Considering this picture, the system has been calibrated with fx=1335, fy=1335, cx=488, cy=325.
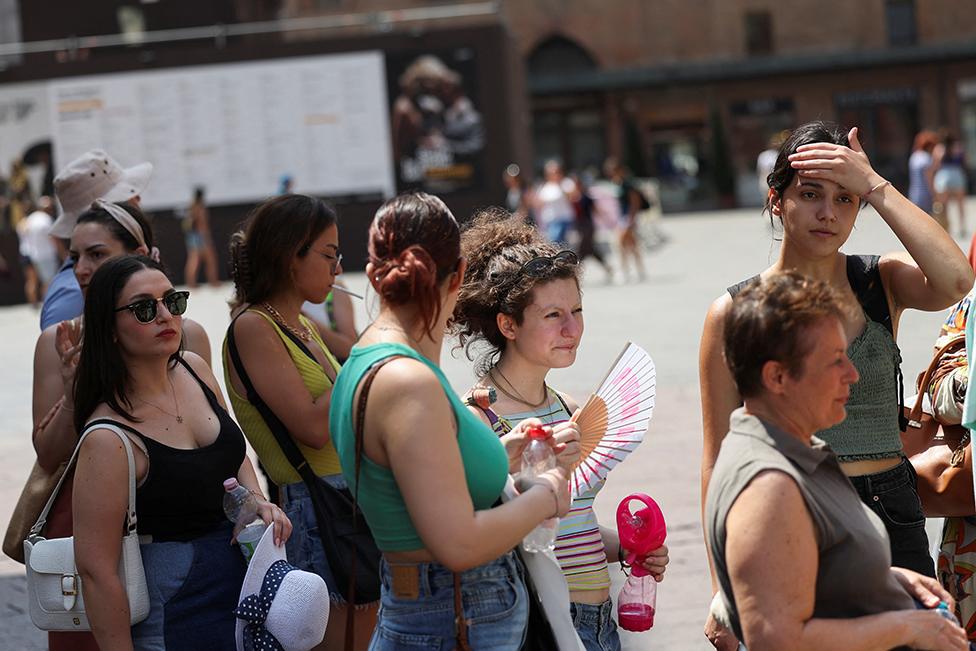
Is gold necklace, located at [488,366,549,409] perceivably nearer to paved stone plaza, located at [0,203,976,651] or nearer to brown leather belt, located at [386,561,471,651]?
paved stone plaza, located at [0,203,976,651]

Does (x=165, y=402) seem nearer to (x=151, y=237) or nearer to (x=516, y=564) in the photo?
(x=516, y=564)

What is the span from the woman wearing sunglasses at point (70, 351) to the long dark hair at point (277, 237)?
41 centimetres

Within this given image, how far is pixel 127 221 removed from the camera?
4707 mm

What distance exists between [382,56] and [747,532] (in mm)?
22078

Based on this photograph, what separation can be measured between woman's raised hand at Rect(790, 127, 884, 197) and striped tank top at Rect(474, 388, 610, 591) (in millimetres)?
983

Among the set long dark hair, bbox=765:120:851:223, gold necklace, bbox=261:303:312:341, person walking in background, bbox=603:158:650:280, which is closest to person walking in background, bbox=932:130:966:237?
person walking in background, bbox=603:158:650:280

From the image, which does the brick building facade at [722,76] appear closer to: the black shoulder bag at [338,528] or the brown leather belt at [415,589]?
the black shoulder bag at [338,528]

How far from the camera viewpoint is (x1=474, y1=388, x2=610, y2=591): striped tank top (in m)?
3.39

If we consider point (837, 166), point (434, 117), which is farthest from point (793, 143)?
point (434, 117)

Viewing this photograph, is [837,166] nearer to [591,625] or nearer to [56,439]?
[591,625]

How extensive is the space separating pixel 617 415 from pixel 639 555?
422mm

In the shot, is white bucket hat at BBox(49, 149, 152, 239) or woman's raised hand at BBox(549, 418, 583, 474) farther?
white bucket hat at BBox(49, 149, 152, 239)

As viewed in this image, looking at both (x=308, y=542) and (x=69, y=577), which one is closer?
(x=69, y=577)

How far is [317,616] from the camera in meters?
3.40
